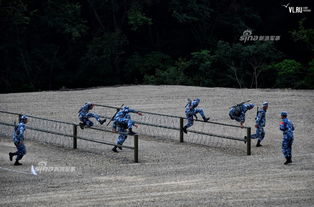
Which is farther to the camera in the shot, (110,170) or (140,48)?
(140,48)

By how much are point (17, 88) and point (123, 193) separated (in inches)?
1150

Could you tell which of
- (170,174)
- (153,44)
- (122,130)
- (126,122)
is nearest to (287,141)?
(170,174)

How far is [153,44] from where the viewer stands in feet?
176

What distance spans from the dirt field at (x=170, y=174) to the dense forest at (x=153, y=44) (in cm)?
1506

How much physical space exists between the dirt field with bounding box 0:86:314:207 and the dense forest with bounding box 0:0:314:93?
1506 cm

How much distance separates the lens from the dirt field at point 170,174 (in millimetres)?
16438

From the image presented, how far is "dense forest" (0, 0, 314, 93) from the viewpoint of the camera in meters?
46.7

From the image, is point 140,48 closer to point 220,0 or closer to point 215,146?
point 220,0

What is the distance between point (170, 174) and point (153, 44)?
34629mm

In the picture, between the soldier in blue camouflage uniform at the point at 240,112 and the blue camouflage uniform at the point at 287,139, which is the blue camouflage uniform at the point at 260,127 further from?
the blue camouflage uniform at the point at 287,139

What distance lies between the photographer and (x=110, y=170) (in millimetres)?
20469

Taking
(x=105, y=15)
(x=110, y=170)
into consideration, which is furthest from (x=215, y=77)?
(x=110, y=170)

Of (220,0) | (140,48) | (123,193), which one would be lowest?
(123,193)

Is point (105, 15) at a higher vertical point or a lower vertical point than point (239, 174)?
higher
